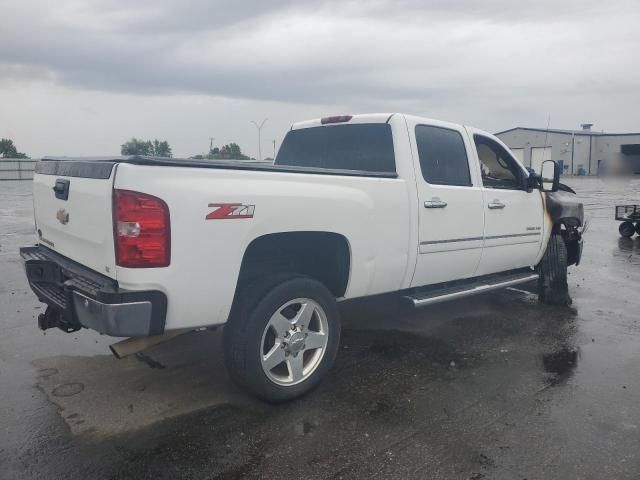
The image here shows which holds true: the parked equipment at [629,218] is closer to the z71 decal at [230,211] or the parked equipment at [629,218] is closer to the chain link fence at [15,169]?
the z71 decal at [230,211]

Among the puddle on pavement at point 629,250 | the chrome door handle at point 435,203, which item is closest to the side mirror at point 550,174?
the chrome door handle at point 435,203

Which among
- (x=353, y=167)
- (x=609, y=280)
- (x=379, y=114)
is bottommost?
(x=609, y=280)

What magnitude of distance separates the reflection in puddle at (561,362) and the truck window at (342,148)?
2.08 m

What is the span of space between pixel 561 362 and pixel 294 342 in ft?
7.88

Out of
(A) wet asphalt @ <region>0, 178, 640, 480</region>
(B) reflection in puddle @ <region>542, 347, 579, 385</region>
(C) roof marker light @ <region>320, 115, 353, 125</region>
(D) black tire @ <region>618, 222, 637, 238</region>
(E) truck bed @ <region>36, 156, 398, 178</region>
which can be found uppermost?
(C) roof marker light @ <region>320, 115, 353, 125</region>

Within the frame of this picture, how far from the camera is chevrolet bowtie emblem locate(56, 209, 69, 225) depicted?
355 centimetres

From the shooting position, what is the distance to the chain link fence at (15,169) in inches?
1694

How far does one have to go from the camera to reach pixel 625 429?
3359mm

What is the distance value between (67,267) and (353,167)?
2.50 metres

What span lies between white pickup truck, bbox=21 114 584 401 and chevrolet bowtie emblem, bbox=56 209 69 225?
0.03 meters

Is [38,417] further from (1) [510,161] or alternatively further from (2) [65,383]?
(1) [510,161]

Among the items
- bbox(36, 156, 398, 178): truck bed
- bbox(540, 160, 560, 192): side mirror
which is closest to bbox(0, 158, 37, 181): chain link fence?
bbox(36, 156, 398, 178): truck bed

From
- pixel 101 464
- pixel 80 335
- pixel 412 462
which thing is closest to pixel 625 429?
pixel 412 462

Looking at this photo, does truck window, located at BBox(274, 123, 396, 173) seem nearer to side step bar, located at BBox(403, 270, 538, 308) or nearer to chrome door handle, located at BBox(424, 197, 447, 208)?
chrome door handle, located at BBox(424, 197, 447, 208)
